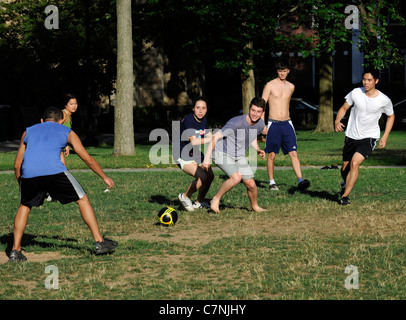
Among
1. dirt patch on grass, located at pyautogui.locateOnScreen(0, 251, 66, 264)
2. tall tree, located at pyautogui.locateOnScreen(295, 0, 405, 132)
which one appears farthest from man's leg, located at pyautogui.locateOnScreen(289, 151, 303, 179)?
tall tree, located at pyautogui.locateOnScreen(295, 0, 405, 132)

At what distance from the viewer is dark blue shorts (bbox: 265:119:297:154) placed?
1277 cm

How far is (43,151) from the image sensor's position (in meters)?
7.62

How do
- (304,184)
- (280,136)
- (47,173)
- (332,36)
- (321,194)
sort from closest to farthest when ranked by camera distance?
(47,173)
(321,194)
(304,184)
(280,136)
(332,36)

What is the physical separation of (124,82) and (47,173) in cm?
1441

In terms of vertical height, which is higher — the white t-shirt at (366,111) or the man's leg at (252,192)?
the white t-shirt at (366,111)

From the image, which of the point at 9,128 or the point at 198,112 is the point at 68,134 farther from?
the point at 9,128

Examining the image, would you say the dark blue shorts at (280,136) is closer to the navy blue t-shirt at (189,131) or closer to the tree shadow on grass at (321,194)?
the tree shadow on grass at (321,194)

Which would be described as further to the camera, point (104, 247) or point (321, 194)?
point (321, 194)

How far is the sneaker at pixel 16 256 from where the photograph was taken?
7645 millimetres

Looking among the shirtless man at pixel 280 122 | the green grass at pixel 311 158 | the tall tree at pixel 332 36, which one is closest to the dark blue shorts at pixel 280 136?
the shirtless man at pixel 280 122

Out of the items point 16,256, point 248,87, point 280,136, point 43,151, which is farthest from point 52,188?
point 248,87

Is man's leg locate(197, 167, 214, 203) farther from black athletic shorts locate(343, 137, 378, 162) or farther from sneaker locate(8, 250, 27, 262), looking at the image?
sneaker locate(8, 250, 27, 262)

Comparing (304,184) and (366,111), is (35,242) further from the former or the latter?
(304,184)

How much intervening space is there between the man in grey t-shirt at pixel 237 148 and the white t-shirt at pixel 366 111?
1.59 metres
